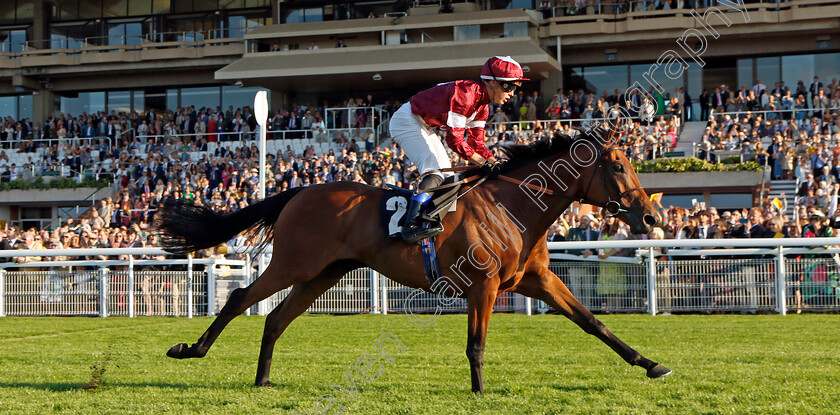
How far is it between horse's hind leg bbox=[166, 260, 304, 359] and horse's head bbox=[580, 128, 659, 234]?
2.00 metres

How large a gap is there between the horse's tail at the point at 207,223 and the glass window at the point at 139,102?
27427 mm

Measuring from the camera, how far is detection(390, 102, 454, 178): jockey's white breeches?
5574mm

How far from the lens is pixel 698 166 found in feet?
63.6

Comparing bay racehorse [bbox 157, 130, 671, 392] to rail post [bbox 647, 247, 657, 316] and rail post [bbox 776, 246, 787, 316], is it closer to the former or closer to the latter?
rail post [bbox 647, 247, 657, 316]

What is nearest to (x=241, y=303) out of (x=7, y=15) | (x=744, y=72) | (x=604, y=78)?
(x=604, y=78)

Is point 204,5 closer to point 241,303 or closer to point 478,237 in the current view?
point 241,303

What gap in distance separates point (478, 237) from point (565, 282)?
217 inches

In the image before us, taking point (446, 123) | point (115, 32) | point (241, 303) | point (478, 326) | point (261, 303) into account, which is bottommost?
point (261, 303)

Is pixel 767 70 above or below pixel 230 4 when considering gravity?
below

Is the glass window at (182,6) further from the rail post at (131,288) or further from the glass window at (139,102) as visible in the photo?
the rail post at (131,288)

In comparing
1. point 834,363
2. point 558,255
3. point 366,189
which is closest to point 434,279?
point 366,189

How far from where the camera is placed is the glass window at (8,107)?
32812mm

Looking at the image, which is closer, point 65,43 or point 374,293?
point 374,293

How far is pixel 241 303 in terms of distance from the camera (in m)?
5.49
